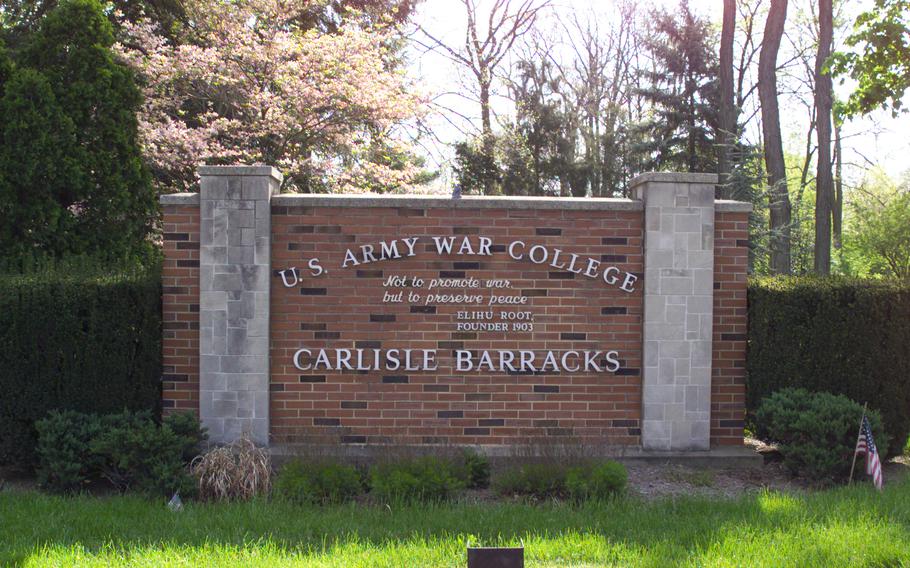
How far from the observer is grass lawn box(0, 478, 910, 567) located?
4.77m

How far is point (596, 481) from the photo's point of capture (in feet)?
20.0

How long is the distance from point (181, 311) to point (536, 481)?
3.53 meters

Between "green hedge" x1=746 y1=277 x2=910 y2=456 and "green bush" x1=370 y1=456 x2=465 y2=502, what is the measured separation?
3162mm

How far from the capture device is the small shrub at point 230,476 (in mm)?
6156

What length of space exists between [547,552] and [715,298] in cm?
366

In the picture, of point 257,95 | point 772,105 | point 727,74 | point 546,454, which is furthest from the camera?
point 727,74

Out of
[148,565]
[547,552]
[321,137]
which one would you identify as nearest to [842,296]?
[547,552]

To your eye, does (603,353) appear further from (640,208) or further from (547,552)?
(547,552)

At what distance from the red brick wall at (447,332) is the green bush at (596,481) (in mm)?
1267

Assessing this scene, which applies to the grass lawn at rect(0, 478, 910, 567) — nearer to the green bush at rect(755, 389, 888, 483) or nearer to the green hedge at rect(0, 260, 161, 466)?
the green bush at rect(755, 389, 888, 483)

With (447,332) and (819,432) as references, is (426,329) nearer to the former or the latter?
(447,332)

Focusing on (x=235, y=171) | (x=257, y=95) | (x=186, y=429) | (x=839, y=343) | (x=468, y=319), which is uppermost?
(x=257, y=95)

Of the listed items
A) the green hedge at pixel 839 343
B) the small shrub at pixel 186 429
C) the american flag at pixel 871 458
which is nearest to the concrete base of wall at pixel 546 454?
the green hedge at pixel 839 343

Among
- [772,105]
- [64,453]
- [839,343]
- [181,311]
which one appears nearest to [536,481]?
[839,343]
